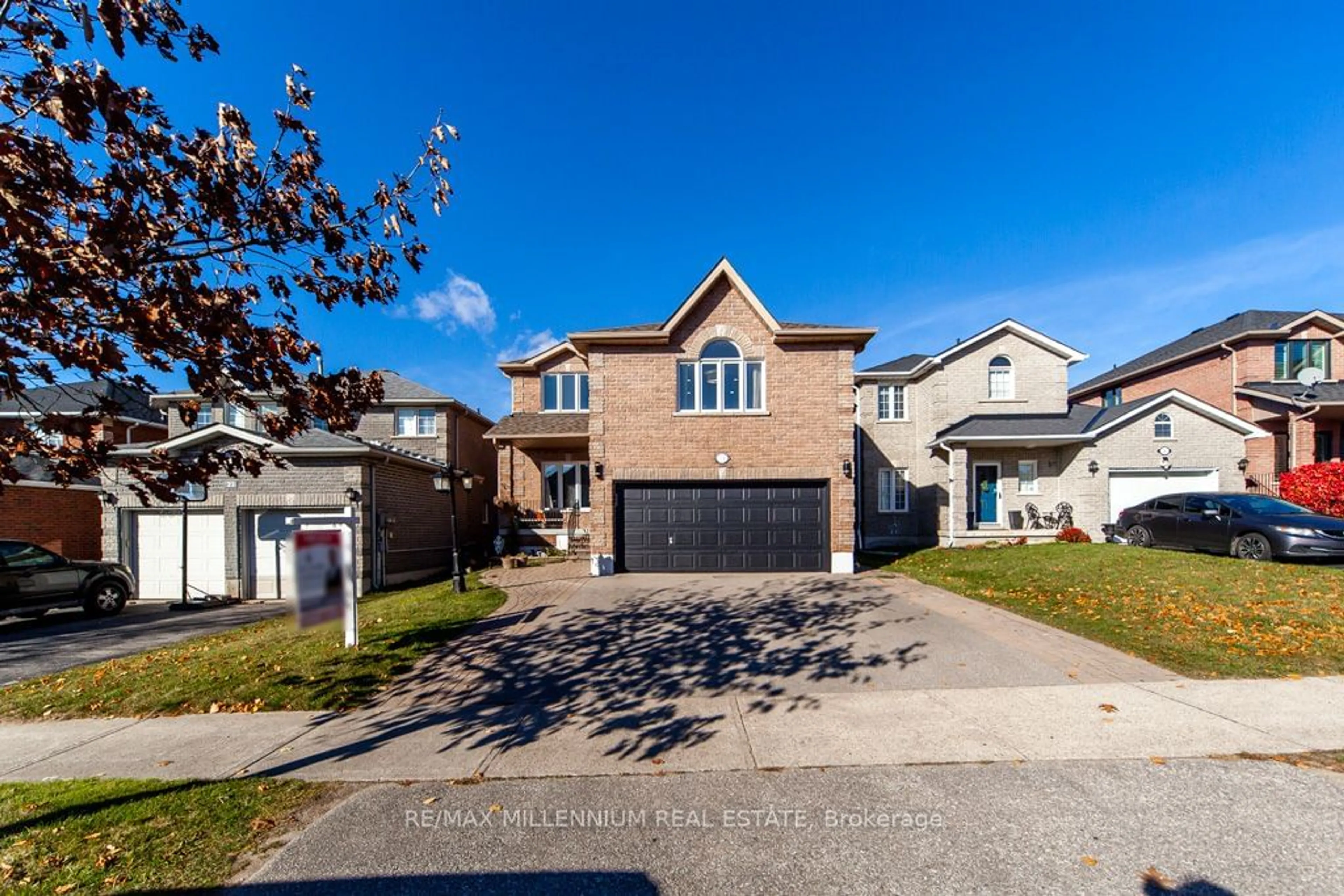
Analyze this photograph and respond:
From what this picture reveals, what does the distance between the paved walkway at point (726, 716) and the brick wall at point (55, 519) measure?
14918 mm

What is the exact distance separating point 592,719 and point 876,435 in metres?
17.7

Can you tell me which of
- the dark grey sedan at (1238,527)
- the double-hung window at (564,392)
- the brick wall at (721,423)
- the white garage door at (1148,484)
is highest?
the double-hung window at (564,392)

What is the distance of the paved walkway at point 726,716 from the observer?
4.32 meters

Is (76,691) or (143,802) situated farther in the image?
(76,691)

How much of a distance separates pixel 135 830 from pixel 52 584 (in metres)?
12.0

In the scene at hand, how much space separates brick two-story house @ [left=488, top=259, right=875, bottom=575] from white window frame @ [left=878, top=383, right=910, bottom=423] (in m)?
7.89

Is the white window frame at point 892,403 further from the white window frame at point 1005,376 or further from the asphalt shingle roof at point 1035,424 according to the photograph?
the white window frame at point 1005,376

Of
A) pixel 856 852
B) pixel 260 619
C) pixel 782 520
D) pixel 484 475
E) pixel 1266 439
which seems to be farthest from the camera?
pixel 484 475

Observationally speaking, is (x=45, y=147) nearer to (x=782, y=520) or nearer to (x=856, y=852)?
(x=856, y=852)

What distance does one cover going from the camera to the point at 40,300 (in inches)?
127

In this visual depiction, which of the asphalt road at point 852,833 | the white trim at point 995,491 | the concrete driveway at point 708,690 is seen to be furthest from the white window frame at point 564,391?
the asphalt road at point 852,833

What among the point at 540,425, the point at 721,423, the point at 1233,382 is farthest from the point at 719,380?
the point at 1233,382

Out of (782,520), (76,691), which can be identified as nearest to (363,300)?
(76,691)

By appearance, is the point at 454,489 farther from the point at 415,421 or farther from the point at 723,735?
the point at 723,735
